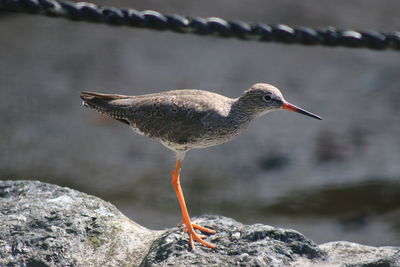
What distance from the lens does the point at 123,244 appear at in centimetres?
366

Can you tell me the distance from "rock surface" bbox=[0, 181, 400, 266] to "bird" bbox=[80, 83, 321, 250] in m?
0.72

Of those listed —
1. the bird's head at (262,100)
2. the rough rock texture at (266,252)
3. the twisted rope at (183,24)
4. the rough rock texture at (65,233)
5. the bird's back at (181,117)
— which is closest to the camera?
the rough rock texture at (266,252)

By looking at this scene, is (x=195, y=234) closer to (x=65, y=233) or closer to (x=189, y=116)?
(x=65, y=233)

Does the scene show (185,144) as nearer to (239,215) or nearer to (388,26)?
(239,215)

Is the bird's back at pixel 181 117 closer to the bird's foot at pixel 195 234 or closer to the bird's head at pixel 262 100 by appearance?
the bird's head at pixel 262 100

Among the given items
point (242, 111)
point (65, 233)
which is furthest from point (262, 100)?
point (65, 233)

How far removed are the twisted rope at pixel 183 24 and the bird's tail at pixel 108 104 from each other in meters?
1.08

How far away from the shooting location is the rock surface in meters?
3.40

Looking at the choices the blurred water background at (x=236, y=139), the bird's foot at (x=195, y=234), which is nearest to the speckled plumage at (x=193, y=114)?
the bird's foot at (x=195, y=234)

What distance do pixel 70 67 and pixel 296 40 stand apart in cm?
636

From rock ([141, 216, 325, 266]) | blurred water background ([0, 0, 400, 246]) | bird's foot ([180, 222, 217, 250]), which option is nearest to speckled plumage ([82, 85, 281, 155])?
bird's foot ([180, 222, 217, 250])

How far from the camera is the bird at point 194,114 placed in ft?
14.5

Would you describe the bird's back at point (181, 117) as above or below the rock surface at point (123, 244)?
above

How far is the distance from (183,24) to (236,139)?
461cm
